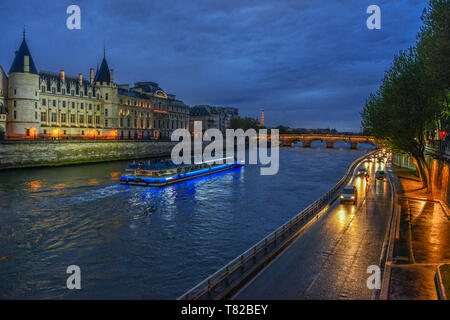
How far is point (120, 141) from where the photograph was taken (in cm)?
9050

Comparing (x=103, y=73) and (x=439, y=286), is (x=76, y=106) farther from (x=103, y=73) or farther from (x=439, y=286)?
(x=439, y=286)

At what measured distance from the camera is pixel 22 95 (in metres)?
77.0

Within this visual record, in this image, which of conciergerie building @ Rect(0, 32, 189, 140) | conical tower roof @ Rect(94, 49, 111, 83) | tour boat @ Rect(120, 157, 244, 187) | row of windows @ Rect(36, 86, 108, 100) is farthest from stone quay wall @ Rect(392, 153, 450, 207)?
conical tower roof @ Rect(94, 49, 111, 83)

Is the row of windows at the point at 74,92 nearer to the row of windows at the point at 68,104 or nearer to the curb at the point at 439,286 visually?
the row of windows at the point at 68,104

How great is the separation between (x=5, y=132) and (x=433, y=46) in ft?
279

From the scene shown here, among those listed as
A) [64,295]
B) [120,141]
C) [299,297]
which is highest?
[120,141]

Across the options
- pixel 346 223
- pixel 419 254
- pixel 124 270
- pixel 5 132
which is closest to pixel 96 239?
pixel 124 270

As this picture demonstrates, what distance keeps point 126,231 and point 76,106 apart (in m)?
78.5

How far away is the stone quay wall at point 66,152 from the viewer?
62.8m

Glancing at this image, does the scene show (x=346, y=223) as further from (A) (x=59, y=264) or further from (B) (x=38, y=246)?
(B) (x=38, y=246)

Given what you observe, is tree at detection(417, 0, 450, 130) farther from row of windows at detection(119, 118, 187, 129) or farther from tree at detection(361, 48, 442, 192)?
row of windows at detection(119, 118, 187, 129)

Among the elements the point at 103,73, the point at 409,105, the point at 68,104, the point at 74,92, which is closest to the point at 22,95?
the point at 68,104

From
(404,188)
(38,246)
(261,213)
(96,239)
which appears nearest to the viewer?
(38,246)

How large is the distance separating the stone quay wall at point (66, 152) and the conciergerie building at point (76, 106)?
5.98 meters
